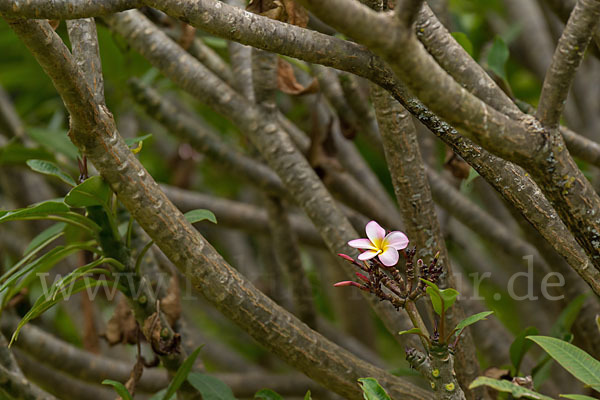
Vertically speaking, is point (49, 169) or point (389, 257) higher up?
point (389, 257)

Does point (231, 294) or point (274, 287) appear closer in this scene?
point (231, 294)

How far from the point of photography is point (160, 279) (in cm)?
138

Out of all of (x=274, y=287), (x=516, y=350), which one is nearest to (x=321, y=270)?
(x=274, y=287)

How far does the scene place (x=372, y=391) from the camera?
821 mm

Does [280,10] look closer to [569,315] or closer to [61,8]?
[61,8]

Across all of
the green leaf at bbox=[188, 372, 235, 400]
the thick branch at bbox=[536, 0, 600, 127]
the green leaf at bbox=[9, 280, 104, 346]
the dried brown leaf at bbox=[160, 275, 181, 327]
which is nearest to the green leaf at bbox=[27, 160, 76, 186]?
the green leaf at bbox=[9, 280, 104, 346]

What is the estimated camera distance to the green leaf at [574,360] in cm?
78

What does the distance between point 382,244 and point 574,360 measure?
28cm

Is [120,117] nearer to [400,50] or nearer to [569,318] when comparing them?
[569,318]

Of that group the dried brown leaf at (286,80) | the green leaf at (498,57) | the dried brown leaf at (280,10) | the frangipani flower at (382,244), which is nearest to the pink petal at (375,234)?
the frangipani flower at (382,244)

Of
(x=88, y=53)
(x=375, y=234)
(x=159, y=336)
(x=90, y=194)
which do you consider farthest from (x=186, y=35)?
(x=375, y=234)

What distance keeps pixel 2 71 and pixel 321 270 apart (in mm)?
1610

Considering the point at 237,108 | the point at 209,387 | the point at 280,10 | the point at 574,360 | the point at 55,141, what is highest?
the point at 280,10

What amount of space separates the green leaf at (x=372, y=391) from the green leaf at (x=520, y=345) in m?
0.44
